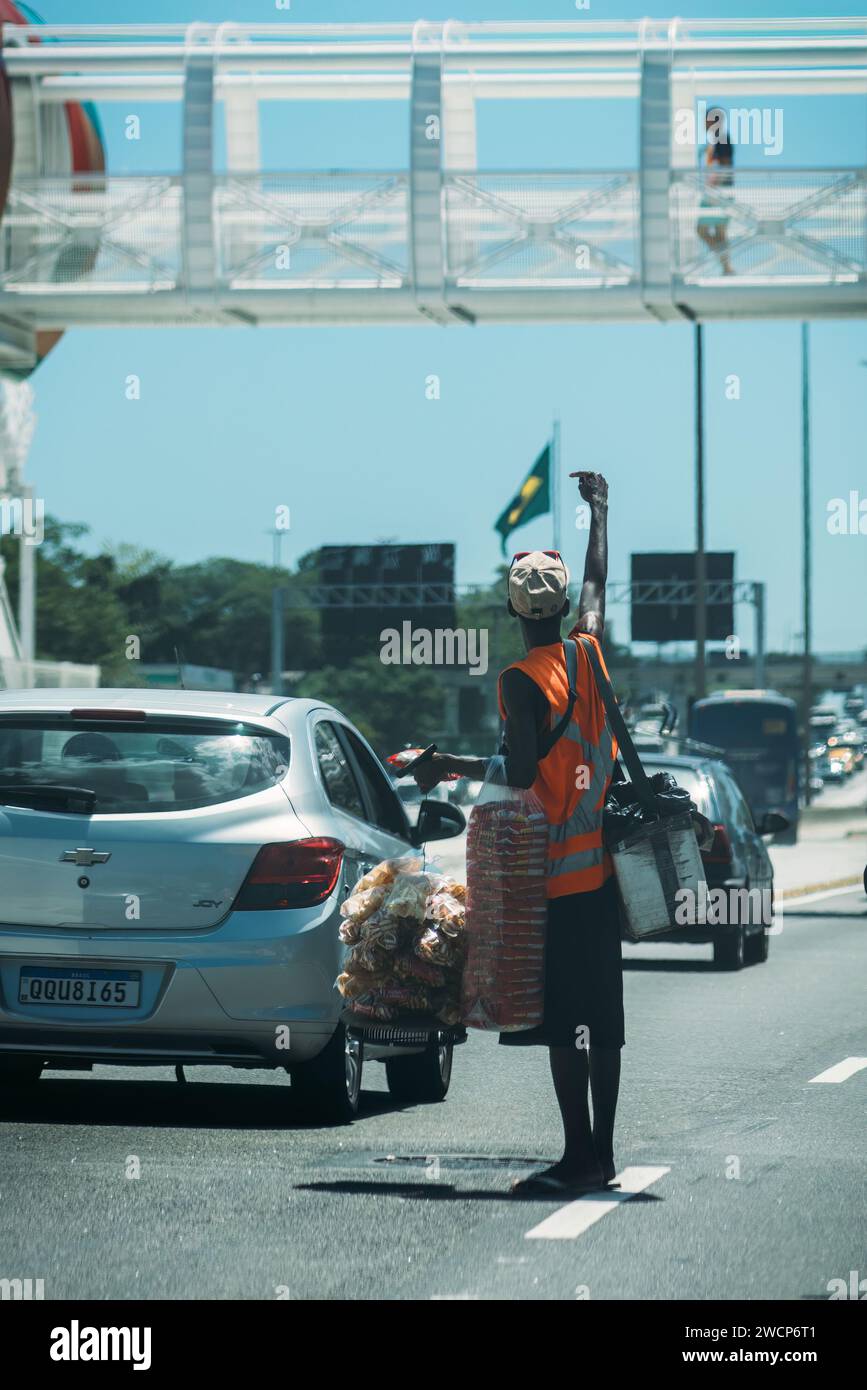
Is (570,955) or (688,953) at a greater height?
(570,955)

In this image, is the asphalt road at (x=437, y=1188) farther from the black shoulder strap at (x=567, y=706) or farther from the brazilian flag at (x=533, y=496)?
the brazilian flag at (x=533, y=496)

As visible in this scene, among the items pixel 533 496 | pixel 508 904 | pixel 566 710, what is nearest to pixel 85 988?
pixel 508 904

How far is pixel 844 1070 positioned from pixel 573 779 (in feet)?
13.6

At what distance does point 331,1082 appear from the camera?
8.95 m

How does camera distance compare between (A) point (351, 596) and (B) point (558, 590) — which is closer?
(B) point (558, 590)

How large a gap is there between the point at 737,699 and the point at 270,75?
30520mm

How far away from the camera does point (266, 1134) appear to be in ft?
28.9

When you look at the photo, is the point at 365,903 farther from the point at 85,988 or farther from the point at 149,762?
the point at 149,762

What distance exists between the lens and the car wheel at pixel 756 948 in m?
18.0

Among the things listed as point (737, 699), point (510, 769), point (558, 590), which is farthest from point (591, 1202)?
point (737, 699)

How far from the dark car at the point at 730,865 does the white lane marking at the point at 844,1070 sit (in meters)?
5.08
